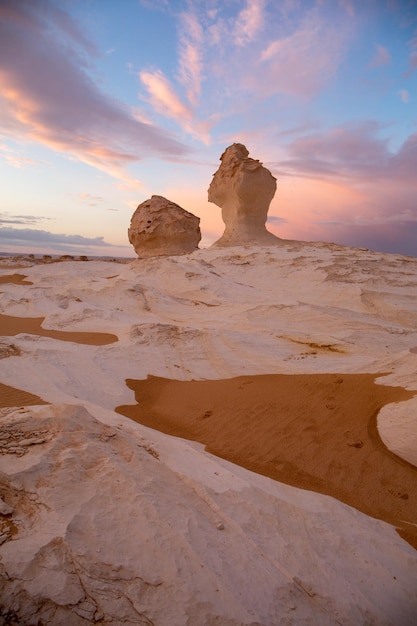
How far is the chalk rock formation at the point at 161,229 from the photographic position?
18.4 m

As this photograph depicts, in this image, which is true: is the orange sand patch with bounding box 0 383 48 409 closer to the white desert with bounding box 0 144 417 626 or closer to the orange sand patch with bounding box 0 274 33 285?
the white desert with bounding box 0 144 417 626

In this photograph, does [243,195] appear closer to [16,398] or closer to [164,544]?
[16,398]

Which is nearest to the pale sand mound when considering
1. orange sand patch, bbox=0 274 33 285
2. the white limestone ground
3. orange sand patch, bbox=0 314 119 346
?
the white limestone ground

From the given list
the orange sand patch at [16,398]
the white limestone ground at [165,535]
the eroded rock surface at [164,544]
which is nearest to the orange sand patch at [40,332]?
the white limestone ground at [165,535]

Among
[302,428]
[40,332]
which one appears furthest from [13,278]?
[302,428]

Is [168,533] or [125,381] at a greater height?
[168,533]

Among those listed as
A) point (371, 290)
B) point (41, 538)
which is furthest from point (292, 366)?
point (371, 290)

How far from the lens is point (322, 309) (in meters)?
9.12

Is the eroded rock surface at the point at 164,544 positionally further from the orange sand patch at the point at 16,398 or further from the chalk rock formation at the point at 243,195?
the chalk rock formation at the point at 243,195

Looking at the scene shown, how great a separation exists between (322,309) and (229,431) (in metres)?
5.71

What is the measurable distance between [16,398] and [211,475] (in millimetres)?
2789

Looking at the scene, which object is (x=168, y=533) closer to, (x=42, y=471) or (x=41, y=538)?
(x=41, y=538)

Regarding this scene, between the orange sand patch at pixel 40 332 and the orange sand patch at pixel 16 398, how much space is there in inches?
102

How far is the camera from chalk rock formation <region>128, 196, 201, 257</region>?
60.5 feet
